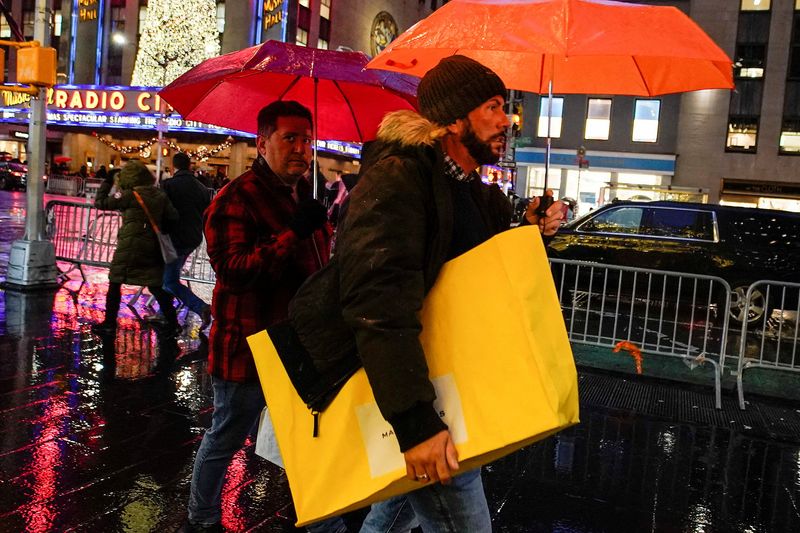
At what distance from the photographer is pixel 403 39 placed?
13.5 ft

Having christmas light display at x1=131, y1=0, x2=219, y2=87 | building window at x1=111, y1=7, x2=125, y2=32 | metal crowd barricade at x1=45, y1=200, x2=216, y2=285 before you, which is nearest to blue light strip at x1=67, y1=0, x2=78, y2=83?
building window at x1=111, y1=7, x2=125, y2=32

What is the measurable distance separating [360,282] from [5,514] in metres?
2.83

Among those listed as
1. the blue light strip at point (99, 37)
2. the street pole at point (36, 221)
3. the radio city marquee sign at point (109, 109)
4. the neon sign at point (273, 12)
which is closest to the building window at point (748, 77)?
the neon sign at point (273, 12)

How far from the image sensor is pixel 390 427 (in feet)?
6.25

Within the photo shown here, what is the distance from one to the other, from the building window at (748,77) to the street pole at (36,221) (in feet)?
97.5

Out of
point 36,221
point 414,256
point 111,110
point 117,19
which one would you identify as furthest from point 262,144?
point 117,19

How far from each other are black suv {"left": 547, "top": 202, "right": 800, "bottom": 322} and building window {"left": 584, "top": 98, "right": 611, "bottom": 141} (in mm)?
23339

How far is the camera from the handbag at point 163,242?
7535 mm

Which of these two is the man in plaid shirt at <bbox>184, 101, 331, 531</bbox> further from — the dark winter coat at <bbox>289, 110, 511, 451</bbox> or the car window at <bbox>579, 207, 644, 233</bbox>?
the car window at <bbox>579, 207, 644, 233</bbox>

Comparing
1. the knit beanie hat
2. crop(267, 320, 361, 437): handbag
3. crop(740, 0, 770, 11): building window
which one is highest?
crop(740, 0, 770, 11): building window

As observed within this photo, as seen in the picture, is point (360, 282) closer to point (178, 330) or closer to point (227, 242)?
point (227, 242)

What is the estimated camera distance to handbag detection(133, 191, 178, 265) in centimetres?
754

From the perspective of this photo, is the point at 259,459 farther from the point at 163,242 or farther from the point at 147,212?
the point at 147,212

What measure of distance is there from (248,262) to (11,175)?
→ 3940cm
